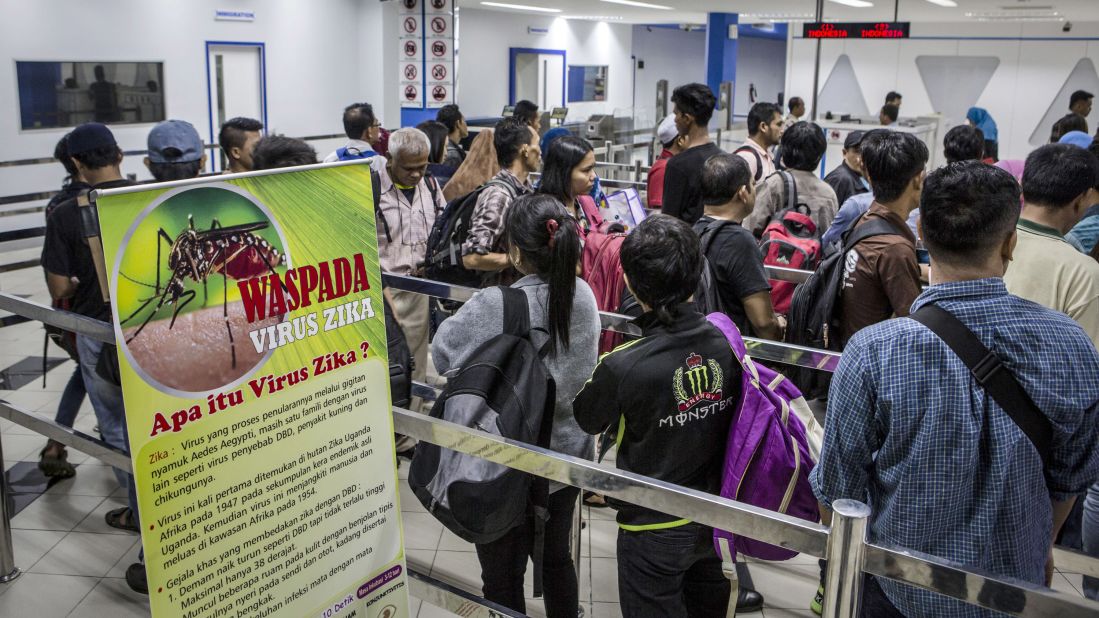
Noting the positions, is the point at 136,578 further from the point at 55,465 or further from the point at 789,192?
the point at 789,192

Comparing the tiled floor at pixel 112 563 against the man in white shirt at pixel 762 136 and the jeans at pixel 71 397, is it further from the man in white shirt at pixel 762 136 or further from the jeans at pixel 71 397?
the man in white shirt at pixel 762 136

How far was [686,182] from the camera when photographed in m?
4.12

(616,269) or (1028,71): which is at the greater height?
(1028,71)

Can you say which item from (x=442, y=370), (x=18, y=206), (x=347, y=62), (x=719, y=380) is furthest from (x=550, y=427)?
(x=347, y=62)

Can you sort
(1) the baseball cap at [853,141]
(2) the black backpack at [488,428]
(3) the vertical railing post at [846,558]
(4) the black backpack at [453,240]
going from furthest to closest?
1. (1) the baseball cap at [853,141]
2. (4) the black backpack at [453,240]
3. (2) the black backpack at [488,428]
4. (3) the vertical railing post at [846,558]

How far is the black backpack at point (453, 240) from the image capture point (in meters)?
3.73

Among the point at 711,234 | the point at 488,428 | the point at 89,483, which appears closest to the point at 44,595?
the point at 89,483

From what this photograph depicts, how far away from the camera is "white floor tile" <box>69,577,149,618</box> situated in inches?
115

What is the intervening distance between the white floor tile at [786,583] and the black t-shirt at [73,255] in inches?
102

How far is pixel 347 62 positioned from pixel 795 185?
35.3ft

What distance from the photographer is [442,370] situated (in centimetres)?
227

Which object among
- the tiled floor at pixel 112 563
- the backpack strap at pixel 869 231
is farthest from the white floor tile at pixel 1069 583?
the backpack strap at pixel 869 231

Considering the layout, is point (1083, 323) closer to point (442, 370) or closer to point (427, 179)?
point (442, 370)

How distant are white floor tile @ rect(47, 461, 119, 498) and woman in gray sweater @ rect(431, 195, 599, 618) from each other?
89.4 inches
